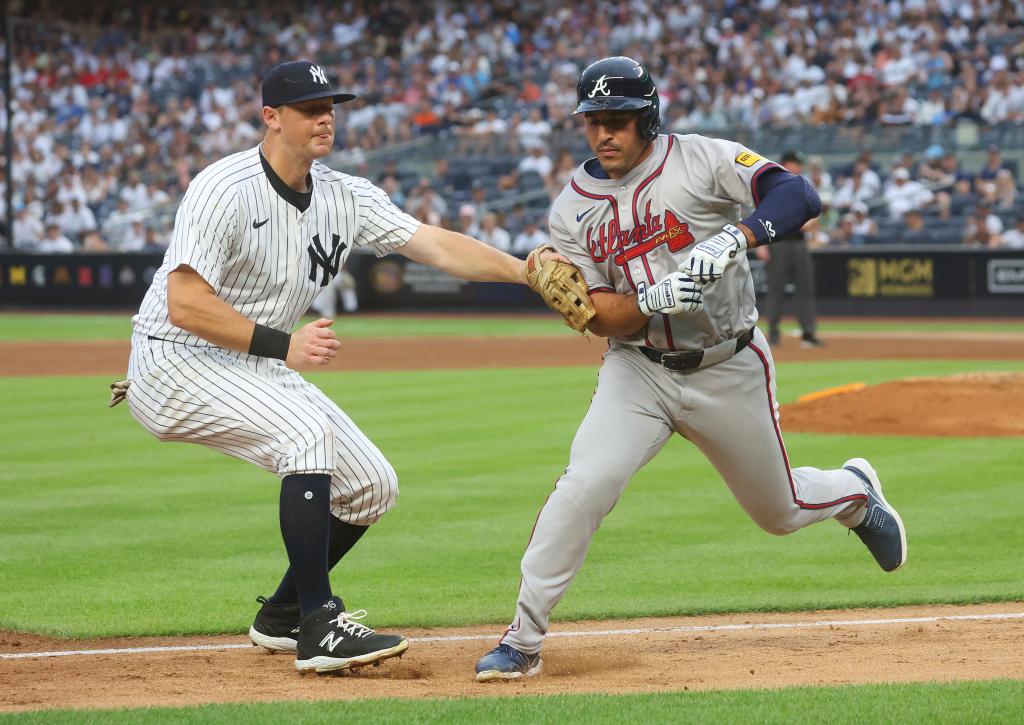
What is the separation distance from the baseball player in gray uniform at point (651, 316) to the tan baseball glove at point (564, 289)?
6 centimetres

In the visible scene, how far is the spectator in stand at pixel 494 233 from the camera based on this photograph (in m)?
26.2

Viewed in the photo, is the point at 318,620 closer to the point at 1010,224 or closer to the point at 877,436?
the point at 877,436

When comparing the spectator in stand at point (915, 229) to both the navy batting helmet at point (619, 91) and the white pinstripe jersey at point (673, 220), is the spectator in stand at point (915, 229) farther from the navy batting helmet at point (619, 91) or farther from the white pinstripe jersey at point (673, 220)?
the navy batting helmet at point (619, 91)

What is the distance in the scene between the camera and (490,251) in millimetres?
5496

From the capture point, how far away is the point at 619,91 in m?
5.01

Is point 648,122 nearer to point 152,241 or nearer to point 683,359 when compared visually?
point 683,359

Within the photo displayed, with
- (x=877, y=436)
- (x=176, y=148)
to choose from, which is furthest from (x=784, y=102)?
(x=877, y=436)

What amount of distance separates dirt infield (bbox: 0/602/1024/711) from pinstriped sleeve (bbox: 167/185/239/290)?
137cm

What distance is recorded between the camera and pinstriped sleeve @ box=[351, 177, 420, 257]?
5516mm

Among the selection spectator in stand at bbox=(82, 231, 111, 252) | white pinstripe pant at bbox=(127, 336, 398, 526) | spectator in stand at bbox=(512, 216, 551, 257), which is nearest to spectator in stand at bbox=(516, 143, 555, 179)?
spectator in stand at bbox=(512, 216, 551, 257)

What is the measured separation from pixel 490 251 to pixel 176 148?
96.1 feet

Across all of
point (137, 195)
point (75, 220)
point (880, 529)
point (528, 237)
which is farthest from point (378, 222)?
point (137, 195)

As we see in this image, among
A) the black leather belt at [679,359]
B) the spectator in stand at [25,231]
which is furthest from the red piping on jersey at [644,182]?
the spectator in stand at [25,231]

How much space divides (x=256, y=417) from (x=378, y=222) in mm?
957
